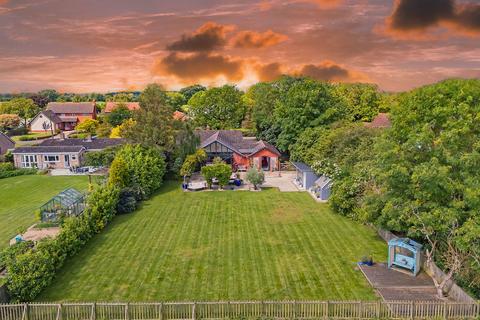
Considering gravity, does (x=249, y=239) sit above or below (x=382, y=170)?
below

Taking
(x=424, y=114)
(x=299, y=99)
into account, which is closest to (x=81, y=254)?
(x=424, y=114)

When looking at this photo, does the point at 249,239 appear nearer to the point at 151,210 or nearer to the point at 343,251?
the point at 343,251

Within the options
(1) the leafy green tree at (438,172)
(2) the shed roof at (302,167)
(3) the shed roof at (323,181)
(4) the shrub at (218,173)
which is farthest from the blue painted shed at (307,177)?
(1) the leafy green tree at (438,172)

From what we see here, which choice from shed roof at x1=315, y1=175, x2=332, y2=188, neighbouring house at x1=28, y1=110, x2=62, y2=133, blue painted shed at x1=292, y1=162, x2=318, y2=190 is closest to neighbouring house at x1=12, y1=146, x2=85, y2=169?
blue painted shed at x1=292, y1=162, x2=318, y2=190

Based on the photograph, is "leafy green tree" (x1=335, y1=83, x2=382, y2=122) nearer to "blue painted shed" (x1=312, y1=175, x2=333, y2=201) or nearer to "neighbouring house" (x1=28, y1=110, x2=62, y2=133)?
"blue painted shed" (x1=312, y1=175, x2=333, y2=201)

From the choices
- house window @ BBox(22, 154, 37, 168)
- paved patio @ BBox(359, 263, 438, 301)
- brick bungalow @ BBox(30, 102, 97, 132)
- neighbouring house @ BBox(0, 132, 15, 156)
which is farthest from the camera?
brick bungalow @ BBox(30, 102, 97, 132)
